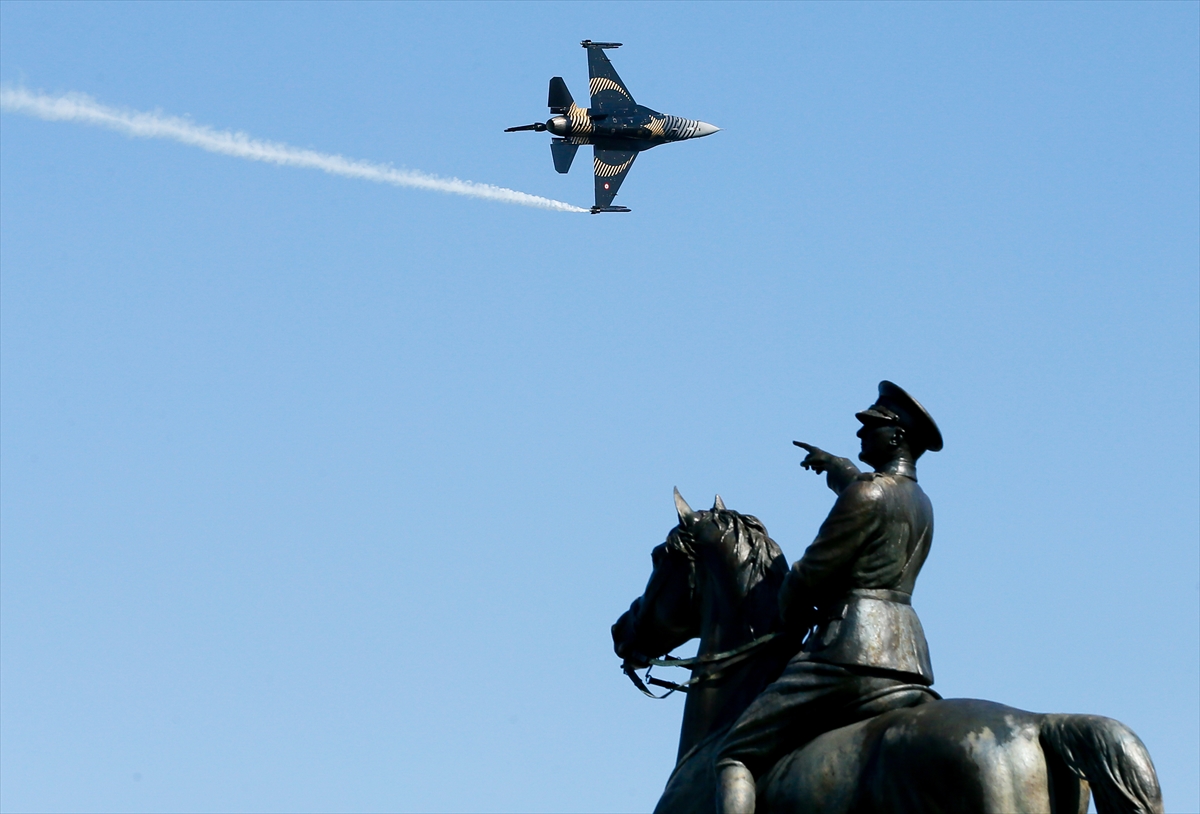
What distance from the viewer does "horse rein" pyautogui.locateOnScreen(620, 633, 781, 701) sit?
15078mm

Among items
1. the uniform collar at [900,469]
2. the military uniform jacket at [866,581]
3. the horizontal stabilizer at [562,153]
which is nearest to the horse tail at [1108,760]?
the military uniform jacket at [866,581]

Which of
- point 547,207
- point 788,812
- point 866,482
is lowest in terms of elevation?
point 788,812

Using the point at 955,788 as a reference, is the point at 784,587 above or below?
above

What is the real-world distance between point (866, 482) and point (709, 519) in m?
1.42

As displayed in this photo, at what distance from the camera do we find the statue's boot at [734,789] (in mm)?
14125

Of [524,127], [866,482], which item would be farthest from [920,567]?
[524,127]

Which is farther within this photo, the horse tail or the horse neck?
the horse neck

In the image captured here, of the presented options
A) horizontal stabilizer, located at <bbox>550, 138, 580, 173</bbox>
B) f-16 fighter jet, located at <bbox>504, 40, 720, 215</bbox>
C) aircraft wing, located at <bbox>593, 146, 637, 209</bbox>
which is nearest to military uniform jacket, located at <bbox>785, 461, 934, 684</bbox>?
f-16 fighter jet, located at <bbox>504, 40, 720, 215</bbox>

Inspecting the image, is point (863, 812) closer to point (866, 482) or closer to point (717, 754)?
point (717, 754)

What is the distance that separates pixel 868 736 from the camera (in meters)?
13.9

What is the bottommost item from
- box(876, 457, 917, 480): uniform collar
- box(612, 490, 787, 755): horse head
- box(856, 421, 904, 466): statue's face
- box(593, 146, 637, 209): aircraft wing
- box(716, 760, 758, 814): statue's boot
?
box(716, 760, 758, 814): statue's boot

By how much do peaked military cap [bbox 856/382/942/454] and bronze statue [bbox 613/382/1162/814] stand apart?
0.4 inches

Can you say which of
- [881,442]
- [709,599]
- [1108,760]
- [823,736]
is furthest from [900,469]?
[1108,760]

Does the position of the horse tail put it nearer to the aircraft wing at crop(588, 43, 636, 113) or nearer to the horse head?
the horse head
